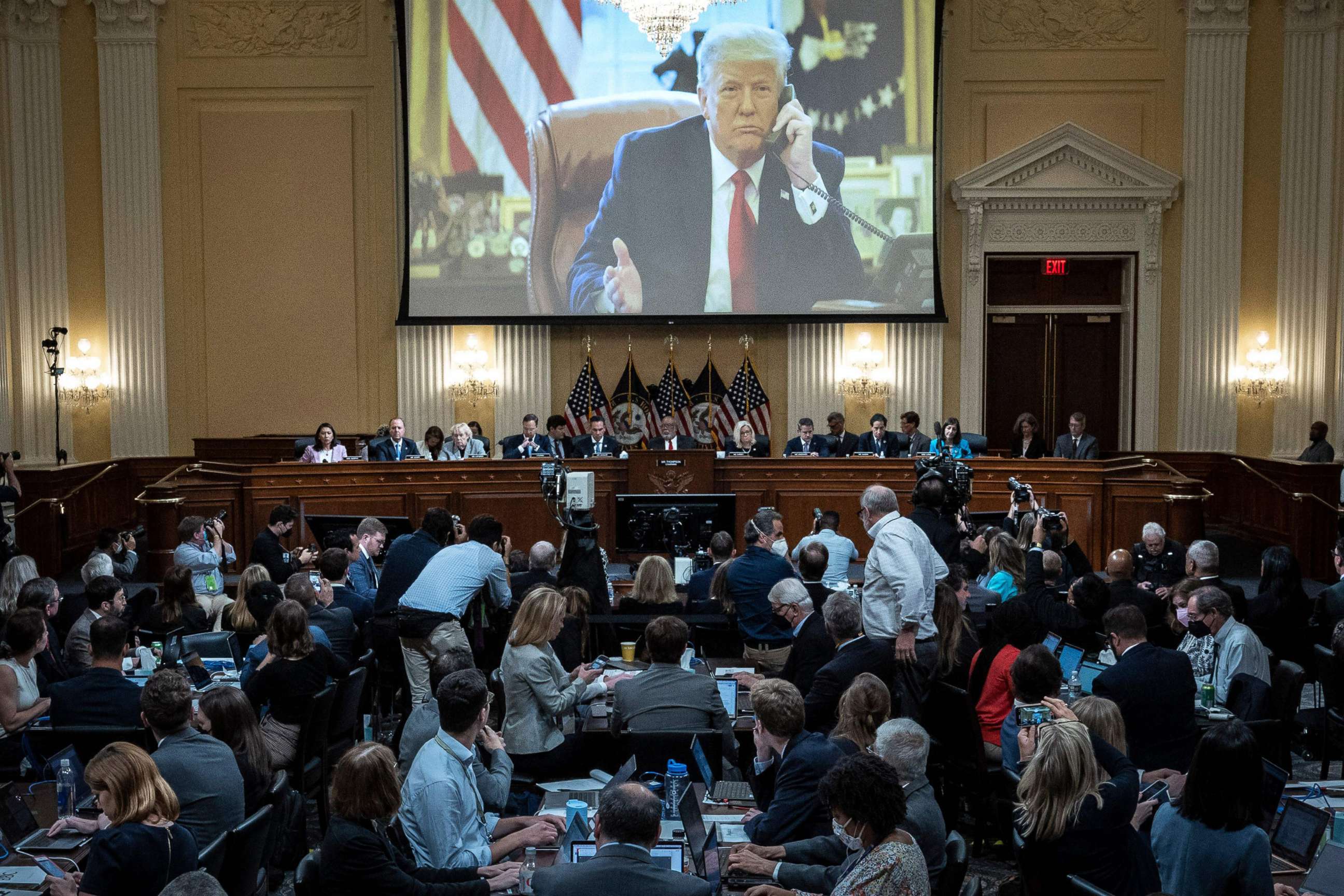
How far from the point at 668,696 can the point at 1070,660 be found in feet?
7.36

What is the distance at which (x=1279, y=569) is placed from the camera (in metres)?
8.01

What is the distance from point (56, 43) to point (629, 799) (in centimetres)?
1551

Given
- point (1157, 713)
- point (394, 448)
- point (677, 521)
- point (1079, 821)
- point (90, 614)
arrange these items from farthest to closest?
point (394, 448)
point (677, 521)
point (90, 614)
point (1157, 713)
point (1079, 821)

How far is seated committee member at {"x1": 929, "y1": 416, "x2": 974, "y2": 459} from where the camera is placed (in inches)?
537

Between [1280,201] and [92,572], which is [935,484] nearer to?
[92,572]

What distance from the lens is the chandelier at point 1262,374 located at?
1595 centimetres

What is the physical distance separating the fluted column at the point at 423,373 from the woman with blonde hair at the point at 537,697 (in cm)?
1066

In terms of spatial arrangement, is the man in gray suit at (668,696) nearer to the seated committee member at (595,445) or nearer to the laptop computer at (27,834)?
the laptop computer at (27,834)

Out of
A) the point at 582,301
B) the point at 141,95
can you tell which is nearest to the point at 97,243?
the point at 141,95

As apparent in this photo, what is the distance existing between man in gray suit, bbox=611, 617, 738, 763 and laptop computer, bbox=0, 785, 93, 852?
7.03 ft

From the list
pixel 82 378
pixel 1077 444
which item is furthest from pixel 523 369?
pixel 1077 444

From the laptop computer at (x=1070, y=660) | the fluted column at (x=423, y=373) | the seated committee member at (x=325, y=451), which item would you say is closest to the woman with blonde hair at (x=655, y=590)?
the laptop computer at (x=1070, y=660)

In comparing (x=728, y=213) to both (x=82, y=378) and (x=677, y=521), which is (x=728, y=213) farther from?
(x=82, y=378)

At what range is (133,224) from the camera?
16109 mm
